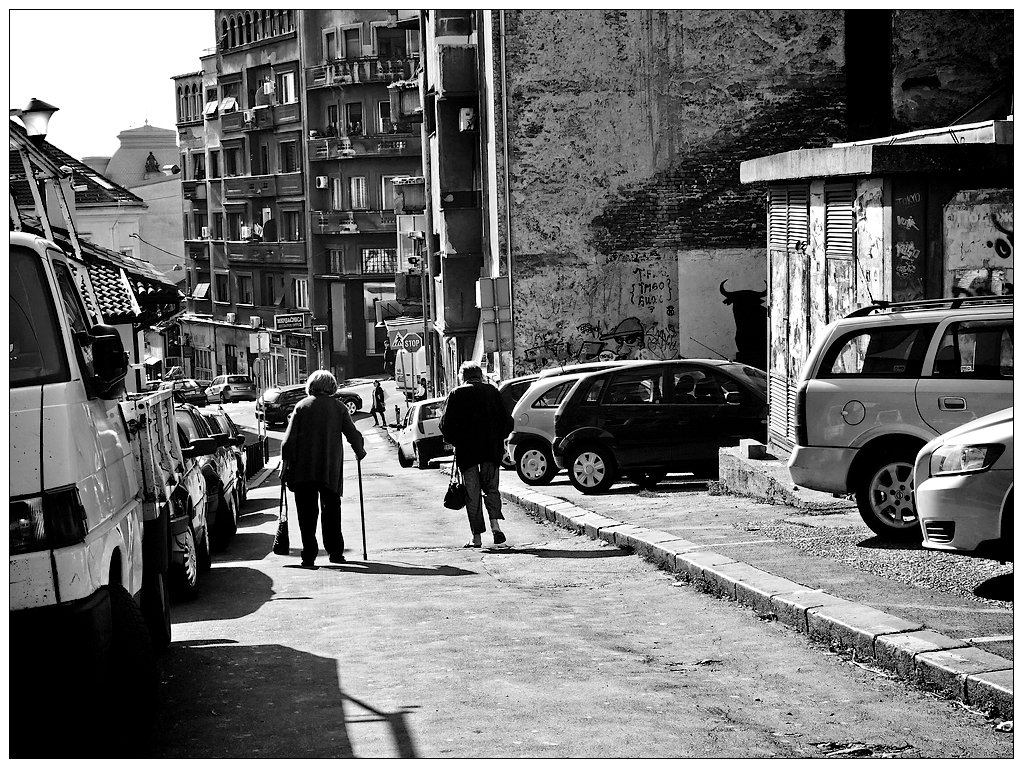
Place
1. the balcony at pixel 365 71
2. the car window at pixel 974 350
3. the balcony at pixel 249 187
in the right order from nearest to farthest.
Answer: the car window at pixel 974 350 < the balcony at pixel 365 71 < the balcony at pixel 249 187

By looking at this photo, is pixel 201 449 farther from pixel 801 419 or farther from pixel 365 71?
pixel 365 71

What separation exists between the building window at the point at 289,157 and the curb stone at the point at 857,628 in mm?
62857

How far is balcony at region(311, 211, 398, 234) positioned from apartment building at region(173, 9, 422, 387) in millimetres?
53

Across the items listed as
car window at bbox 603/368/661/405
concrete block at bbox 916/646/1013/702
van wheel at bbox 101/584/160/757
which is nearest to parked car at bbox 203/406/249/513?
car window at bbox 603/368/661/405

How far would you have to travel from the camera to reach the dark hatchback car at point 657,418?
1819cm

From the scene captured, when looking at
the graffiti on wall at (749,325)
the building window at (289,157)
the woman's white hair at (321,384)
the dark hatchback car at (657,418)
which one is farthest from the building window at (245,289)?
the woman's white hair at (321,384)

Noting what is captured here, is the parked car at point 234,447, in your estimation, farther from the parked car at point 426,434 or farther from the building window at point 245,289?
the building window at point 245,289

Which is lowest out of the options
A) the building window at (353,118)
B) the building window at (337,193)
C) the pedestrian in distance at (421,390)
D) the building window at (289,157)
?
the pedestrian in distance at (421,390)

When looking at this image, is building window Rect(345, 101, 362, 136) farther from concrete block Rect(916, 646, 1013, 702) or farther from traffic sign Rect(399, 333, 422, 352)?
concrete block Rect(916, 646, 1013, 702)

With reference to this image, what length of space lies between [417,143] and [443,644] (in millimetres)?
62590

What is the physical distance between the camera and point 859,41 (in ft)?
93.8

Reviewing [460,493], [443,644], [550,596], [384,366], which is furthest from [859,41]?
[384,366]

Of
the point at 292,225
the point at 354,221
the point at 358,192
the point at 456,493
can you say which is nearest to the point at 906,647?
the point at 456,493

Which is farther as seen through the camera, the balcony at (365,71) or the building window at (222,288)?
the building window at (222,288)
